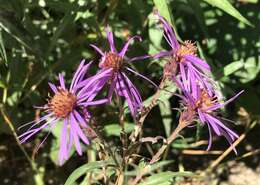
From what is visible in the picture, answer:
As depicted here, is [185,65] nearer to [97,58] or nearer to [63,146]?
[63,146]

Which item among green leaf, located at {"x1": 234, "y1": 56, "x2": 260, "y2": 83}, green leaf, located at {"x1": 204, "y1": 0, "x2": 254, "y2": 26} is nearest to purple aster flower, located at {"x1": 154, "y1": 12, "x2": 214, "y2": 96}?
green leaf, located at {"x1": 204, "y1": 0, "x2": 254, "y2": 26}

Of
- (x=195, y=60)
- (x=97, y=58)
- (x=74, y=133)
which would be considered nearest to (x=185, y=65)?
(x=195, y=60)

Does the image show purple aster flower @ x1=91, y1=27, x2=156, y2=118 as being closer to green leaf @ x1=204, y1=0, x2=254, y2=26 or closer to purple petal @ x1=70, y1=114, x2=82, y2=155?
purple petal @ x1=70, y1=114, x2=82, y2=155

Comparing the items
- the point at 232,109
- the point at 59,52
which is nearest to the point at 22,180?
the point at 59,52

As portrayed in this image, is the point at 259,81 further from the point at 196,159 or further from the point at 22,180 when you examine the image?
the point at 22,180

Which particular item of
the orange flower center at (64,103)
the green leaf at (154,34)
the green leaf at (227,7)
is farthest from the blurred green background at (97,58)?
the orange flower center at (64,103)
